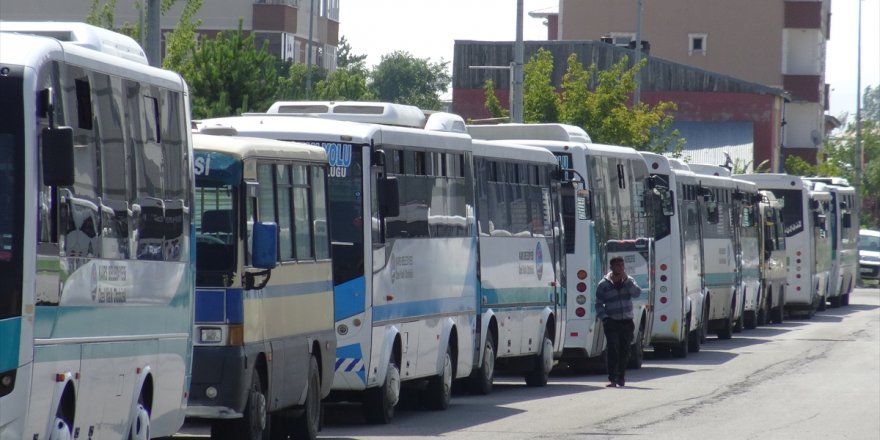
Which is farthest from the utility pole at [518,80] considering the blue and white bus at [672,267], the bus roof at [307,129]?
the bus roof at [307,129]

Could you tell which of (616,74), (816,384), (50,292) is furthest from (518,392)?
(616,74)

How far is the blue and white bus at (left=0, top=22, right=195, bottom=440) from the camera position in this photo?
884cm

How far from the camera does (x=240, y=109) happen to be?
37.9m

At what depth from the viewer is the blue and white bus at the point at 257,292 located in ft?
44.3

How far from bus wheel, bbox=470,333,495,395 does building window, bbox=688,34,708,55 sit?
2664 inches

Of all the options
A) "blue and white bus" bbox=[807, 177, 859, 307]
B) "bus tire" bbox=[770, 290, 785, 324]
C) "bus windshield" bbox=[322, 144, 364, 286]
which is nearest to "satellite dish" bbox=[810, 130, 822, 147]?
"blue and white bus" bbox=[807, 177, 859, 307]

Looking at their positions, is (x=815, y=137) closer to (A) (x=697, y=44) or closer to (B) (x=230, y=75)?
(A) (x=697, y=44)

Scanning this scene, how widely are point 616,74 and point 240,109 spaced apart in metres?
13.7

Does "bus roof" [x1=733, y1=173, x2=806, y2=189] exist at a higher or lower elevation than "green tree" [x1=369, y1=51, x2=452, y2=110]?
lower

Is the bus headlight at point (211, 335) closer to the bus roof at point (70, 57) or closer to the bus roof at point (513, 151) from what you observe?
the bus roof at point (70, 57)

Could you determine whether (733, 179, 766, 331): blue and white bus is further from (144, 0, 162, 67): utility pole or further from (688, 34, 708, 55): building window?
(688, 34, 708, 55): building window

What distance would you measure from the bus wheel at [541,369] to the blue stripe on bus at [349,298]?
278 inches

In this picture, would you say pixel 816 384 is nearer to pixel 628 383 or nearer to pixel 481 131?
pixel 628 383

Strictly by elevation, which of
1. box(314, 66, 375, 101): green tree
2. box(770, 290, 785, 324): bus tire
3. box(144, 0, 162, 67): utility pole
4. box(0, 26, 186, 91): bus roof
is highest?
box(314, 66, 375, 101): green tree
